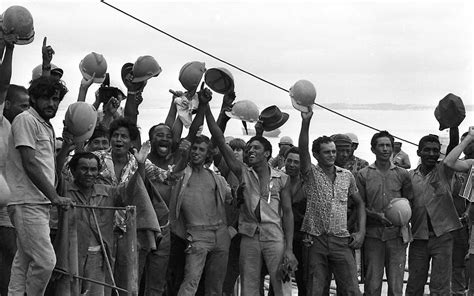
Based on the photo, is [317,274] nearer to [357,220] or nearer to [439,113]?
[357,220]

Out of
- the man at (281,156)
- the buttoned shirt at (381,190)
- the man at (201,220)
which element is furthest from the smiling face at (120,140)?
the man at (281,156)

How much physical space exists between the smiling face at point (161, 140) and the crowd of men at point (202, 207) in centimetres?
1

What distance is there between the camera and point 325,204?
36.0 ft

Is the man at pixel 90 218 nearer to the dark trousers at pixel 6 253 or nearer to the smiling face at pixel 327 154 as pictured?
the dark trousers at pixel 6 253

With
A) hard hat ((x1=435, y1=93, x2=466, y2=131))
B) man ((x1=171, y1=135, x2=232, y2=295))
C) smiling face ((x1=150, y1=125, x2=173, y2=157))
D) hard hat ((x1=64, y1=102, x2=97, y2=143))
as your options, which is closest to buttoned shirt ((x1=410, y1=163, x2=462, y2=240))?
hard hat ((x1=435, y1=93, x2=466, y2=131))

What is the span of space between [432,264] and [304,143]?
2075 millimetres

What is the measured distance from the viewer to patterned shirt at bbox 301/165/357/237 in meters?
11.0

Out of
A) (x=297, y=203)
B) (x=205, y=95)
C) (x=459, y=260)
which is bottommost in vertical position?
(x=459, y=260)

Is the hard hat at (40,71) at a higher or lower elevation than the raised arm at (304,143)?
higher

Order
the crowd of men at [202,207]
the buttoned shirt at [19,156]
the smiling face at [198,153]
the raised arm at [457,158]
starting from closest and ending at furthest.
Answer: the buttoned shirt at [19,156]
the crowd of men at [202,207]
the smiling face at [198,153]
the raised arm at [457,158]

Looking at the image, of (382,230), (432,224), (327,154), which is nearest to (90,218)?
(327,154)

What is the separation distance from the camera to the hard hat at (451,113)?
459 inches

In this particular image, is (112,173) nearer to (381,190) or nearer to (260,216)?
(260,216)

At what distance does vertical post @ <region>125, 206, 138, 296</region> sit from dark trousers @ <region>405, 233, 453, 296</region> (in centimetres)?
358
